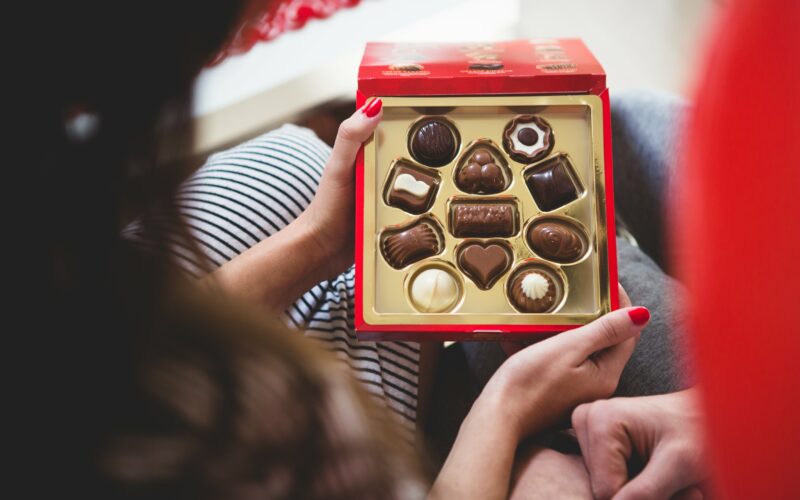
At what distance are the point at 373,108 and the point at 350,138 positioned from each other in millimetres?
40

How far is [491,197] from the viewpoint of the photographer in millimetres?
723

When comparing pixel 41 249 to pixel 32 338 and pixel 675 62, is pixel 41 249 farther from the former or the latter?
pixel 675 62

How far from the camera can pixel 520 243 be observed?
717mm

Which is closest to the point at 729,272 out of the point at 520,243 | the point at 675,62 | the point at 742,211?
the point at 742,211

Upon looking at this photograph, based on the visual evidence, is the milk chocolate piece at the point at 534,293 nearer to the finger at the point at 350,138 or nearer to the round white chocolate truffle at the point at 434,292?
the round white chocolate truffle at the point at 434,292

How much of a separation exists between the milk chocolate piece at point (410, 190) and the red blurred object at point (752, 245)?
1.39 ft

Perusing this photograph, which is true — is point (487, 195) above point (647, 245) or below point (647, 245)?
Answer: above

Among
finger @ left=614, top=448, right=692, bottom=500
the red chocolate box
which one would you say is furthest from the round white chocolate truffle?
finger @ left=614, top=448, right=692, bottom=500

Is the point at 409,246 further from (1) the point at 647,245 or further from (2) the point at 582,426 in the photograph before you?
(1) the point at 647,245

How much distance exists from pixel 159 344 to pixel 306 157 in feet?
1.68

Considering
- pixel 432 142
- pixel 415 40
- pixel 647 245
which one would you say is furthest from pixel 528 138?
pixel 415 40

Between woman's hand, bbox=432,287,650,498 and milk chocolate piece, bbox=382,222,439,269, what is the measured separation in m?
0.15

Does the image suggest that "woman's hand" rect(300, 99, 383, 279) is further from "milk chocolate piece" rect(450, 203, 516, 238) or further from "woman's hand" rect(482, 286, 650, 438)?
"woman's hand" rect(482, 286, 650, 438)

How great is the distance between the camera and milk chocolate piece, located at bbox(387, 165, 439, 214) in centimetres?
71
